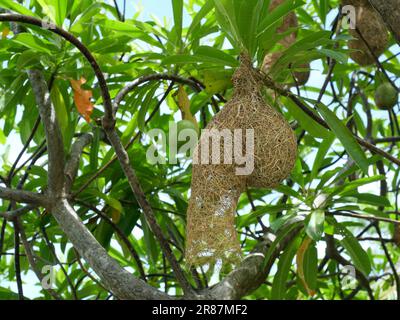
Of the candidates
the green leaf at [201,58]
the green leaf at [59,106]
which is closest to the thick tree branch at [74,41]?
the green leaf at [201,58]

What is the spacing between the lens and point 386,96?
262 cm

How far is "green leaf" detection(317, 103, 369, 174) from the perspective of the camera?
5.26 feet

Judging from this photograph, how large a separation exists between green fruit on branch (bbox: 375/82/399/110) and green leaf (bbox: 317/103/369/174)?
989mm

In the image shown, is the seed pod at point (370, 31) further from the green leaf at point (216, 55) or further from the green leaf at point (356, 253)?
the green leaf at point (216, 55)

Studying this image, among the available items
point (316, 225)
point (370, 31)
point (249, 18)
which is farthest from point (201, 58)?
point (370, 31)

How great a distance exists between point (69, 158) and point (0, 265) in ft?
4.10

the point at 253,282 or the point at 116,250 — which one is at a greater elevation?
the point at 116,250

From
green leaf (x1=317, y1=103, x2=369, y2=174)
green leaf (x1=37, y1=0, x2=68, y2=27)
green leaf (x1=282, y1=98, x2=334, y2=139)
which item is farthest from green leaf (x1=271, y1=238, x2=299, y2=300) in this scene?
green leaf (x1=37, y1=0, x2=68, y2=27)

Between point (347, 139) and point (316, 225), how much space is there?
0.77 feet

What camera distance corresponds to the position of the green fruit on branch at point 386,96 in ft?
8.57

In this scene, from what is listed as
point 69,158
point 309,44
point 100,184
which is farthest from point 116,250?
point 309,44

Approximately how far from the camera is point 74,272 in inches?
109

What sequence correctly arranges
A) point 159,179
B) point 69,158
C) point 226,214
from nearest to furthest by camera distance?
1. point 226,214
2. point 69,158
3. point 159,179
